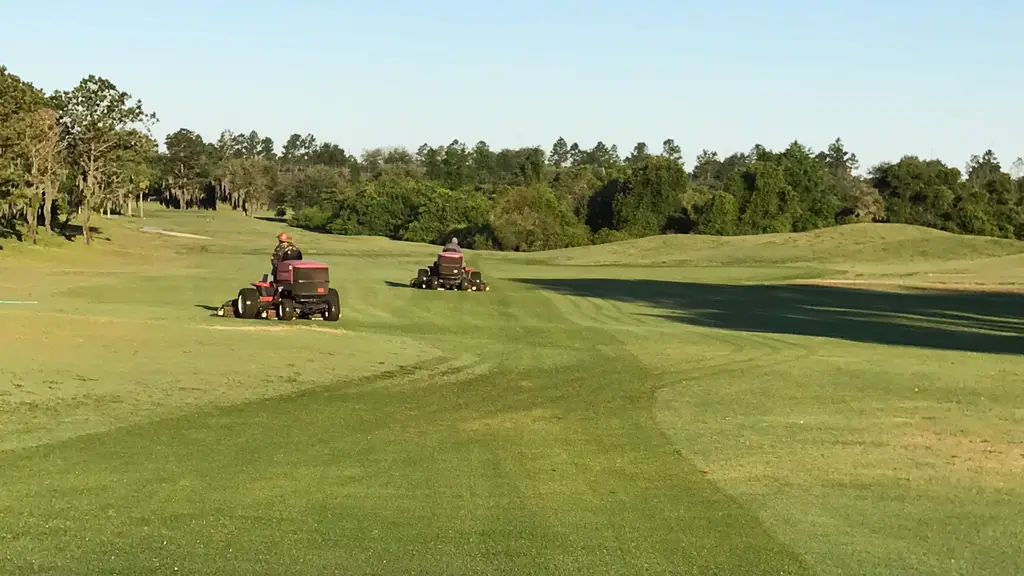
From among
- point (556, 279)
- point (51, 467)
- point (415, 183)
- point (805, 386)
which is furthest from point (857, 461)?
point (415, 183)

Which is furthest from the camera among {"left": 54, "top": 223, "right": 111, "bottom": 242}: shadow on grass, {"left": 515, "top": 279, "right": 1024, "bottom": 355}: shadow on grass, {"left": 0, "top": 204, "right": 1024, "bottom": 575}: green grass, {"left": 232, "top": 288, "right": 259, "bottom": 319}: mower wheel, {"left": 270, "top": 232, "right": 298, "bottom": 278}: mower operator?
{"left": 54, "top": 223, "right": 111, "bottom": 242}: shadow on grass

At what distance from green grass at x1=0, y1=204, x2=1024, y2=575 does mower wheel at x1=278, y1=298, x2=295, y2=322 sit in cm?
61

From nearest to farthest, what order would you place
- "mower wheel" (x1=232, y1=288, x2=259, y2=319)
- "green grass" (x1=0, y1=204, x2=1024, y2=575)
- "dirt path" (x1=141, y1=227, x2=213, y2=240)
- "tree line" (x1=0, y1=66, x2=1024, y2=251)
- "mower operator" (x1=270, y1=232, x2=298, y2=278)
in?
"green grass" (x1=0, y1=204, x2=1024, y2=575) → "mower wheel" (x1=232, y1=288, x2=259, y2=319) → "mower operator" (x1=270, y1=232, x2=298, y2=278) → "tree line" (x1=0, y1=66, x2=1024, y2=251) → "dirt path" (x1=141, y1=227, x2=213, y2=240)

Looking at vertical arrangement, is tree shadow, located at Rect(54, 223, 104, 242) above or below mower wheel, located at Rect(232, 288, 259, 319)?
below

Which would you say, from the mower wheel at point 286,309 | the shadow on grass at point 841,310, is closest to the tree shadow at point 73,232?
the shadow on grass at point 841,310

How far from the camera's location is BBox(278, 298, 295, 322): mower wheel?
2605 cm

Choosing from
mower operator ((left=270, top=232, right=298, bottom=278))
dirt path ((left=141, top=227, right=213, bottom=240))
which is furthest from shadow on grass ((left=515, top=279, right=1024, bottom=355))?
dirt path ((left=141, top=227, right=213, bottom=240))

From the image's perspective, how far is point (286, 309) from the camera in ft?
85.6

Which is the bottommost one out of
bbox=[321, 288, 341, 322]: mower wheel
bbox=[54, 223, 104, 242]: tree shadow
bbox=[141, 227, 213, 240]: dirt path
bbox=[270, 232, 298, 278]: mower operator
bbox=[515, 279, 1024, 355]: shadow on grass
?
bbox=[141, 227, 213, 240]: dirt path

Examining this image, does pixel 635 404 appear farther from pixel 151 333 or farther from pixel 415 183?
pixel 415 183

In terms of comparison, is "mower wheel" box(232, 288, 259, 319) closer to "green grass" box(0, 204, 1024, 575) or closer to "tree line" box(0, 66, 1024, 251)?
"green grass" box(0, 204, 1024, 575)

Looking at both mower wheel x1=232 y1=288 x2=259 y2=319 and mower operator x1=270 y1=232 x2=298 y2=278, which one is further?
mower operator x1=270 y1=232 x2=298 y2=278

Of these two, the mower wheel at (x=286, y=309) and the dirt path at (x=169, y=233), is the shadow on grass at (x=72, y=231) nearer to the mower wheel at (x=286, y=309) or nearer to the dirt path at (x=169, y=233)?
the dirt path at (x=169, y=233)

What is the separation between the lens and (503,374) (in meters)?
18.5
